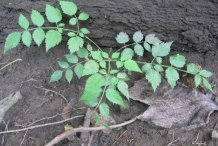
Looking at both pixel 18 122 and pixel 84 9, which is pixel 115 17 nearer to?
pixel 84 9

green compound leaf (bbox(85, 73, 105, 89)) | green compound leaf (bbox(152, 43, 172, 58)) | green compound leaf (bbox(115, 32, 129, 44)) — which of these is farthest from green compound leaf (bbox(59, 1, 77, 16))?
green compound leaf (bbox(152, 43, 172, 58))

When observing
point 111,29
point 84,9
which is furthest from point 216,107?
point 84,9

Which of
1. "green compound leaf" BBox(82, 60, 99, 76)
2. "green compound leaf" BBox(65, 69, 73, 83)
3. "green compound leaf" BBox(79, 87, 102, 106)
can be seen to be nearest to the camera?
"green compound leaf" BBox(79, 87, 102, 106)

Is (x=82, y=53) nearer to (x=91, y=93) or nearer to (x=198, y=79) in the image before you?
(x=91, y=93)

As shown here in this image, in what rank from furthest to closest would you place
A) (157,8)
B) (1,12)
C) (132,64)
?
1. (1,12)
2. (157,8)
3. (132,64)

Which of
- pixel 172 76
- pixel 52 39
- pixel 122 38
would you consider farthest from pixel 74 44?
pixel 172 76

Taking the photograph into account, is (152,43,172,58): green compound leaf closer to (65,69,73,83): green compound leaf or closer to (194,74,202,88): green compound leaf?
(194,74,202,88): green compound leaf
